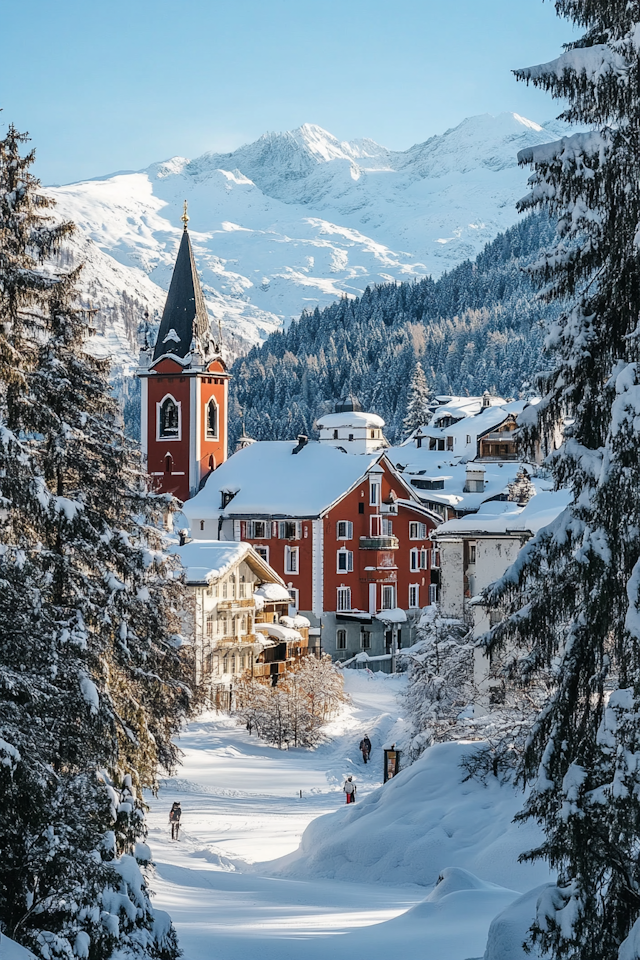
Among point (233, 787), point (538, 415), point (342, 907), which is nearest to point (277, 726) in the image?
point (233, 787)

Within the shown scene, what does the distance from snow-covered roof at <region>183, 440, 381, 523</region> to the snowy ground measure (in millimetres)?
32814

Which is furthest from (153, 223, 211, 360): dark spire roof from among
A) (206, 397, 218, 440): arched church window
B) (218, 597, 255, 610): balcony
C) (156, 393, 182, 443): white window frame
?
(218, 597, 255, 610): balcony

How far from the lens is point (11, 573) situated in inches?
553

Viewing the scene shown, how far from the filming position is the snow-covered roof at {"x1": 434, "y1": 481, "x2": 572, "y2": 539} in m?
37.5

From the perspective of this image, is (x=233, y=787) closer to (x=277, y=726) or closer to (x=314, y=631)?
(x=277, y=726)

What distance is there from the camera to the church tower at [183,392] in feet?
261

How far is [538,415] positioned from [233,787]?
32674 millimetres

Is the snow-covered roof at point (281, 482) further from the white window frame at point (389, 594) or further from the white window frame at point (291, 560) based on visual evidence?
the white window frame at point (389, 594)

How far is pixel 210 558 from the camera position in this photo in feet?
197

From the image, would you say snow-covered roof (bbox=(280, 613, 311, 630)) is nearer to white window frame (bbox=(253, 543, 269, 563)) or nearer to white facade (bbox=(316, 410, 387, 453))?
white window frame (bbox=(253, 543, 269, 563))

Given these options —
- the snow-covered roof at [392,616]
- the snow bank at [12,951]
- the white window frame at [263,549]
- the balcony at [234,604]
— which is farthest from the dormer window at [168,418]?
the snow bank at [12,951]

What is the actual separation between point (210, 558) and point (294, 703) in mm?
10507

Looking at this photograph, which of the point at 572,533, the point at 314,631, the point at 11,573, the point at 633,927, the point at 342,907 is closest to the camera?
the point at 633,927

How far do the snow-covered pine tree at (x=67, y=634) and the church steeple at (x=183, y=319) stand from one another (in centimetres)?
5656
